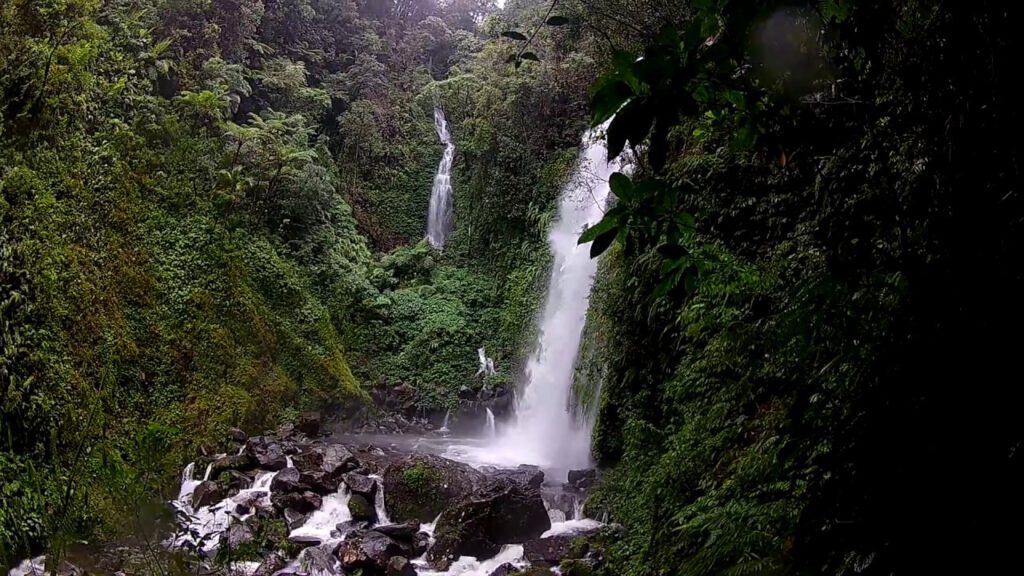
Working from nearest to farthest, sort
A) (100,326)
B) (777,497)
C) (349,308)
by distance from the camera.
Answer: (777,497) < (100,326) < (349,308)

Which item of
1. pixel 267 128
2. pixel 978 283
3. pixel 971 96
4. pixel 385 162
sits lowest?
pixel 978 283

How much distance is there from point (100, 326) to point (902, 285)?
9986mm

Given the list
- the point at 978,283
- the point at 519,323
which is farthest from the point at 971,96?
the point at 519,323

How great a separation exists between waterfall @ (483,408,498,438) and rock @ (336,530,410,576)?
6165 millimetres

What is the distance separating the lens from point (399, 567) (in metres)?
6.42

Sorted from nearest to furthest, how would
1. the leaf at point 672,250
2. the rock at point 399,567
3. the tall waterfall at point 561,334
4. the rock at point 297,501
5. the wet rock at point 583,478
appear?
the leaf at point 672,250 < the rock at point 399,567 < the rock at point 297,501 < the wet rock at point 583,478 < the tall waterfall at point 561,334

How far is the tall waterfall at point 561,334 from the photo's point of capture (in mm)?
11133

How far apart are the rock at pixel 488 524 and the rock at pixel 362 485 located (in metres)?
1.19

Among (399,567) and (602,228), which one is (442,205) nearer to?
(399,567)

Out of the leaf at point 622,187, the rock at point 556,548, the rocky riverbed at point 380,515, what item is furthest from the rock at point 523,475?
the leaf at point 622,187

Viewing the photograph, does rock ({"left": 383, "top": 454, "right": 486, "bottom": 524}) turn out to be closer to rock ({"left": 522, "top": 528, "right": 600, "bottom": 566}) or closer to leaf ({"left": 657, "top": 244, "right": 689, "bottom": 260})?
rock ({"left": 522, "top": 528, "right": 600, "bottom": 566})

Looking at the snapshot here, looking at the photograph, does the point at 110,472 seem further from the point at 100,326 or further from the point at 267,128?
the point at 267,128

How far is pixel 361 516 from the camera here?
7.72 meters

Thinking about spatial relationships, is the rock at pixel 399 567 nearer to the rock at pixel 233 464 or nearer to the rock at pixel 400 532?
the rock at pixel 400 532
